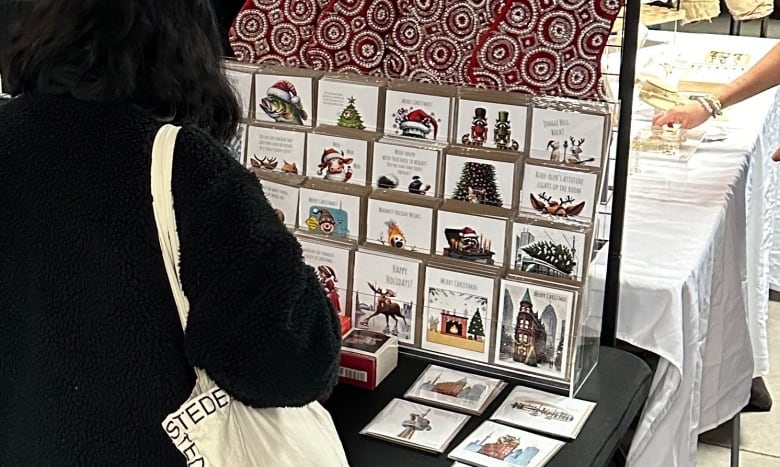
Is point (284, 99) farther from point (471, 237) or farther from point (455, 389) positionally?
point (455, 389)

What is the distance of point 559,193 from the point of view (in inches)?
59.2

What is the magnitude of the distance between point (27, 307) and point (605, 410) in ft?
2.87

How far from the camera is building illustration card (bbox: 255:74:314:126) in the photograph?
1.67m

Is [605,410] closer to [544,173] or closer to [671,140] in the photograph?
[544,173]

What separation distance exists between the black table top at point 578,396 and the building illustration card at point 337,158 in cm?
32

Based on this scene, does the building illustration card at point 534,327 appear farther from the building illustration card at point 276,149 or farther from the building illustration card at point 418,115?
the building illustration card at point 276,149

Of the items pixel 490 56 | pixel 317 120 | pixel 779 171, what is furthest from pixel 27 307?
pixel 779 171

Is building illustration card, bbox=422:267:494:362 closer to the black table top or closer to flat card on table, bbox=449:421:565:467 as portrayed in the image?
the black table top

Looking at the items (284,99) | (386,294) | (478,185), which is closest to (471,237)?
(478,185)

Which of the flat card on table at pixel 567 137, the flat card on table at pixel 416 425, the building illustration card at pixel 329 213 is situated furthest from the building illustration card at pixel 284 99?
the flat card on table at pixel 416 425

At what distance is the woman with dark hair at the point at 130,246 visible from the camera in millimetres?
984

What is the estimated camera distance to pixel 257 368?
102 centimetres

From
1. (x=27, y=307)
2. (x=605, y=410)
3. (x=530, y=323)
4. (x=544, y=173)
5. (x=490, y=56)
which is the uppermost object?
(x=490, y=56)

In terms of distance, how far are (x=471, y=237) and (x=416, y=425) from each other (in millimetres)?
314
